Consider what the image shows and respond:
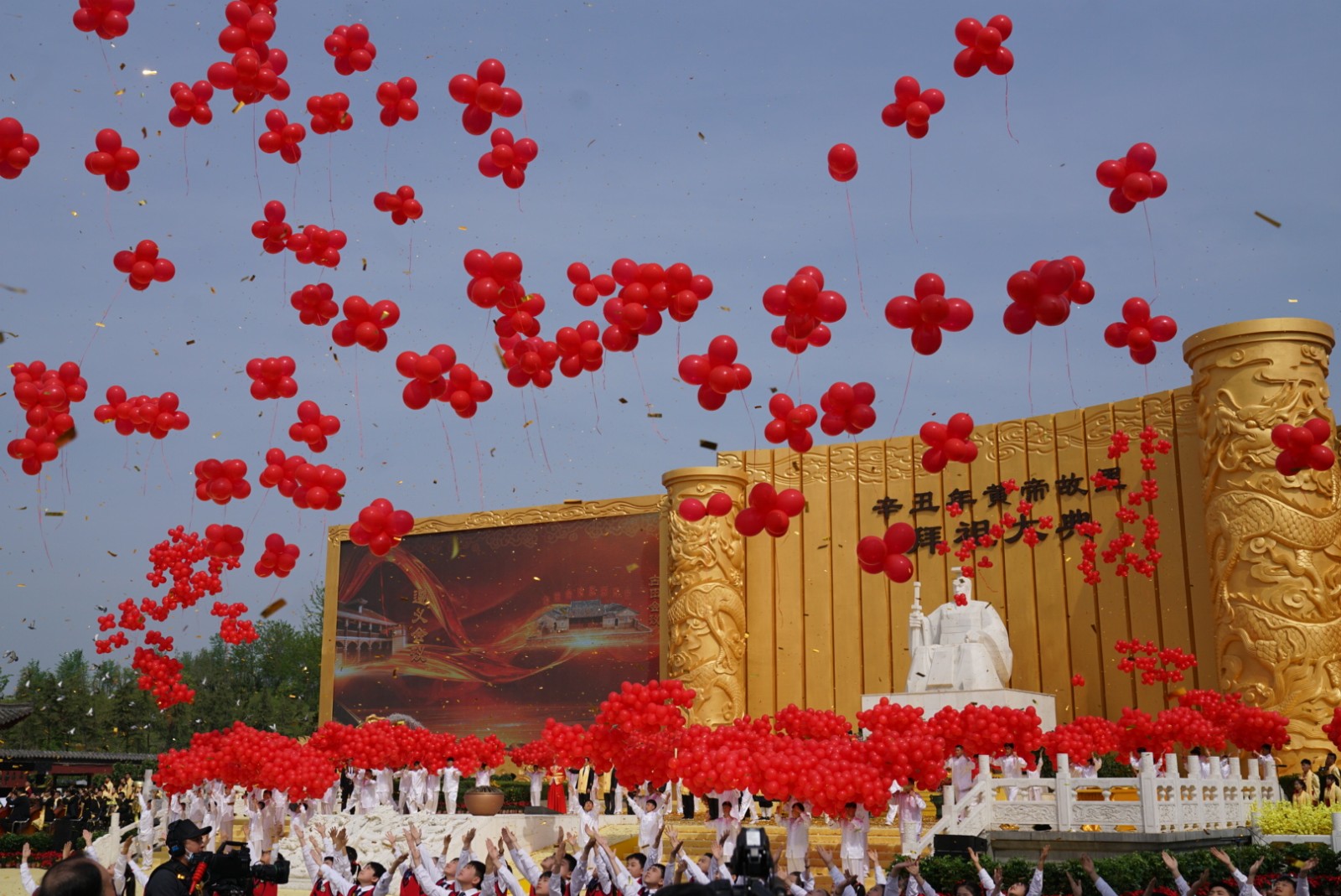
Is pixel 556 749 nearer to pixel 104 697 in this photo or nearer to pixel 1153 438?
pixel 1153 438

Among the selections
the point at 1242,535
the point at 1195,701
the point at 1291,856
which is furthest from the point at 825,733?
the point at 1291,856

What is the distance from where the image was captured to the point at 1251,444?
15891 millimetres

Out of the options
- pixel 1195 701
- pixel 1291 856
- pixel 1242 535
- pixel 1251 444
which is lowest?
pixel 1291 856

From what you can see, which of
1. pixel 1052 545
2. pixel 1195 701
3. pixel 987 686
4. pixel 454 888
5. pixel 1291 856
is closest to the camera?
pixel 454 888

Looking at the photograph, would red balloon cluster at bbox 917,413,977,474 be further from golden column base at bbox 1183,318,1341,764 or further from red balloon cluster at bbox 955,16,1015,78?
golden column base at bbox 1183,318,1341,764

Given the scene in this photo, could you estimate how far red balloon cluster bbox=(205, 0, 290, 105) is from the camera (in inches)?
320

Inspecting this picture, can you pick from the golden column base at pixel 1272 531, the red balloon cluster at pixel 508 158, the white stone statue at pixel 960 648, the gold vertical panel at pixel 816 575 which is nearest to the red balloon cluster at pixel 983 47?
the red balloon cluster at pixel 508 158

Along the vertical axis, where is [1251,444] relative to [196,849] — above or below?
above

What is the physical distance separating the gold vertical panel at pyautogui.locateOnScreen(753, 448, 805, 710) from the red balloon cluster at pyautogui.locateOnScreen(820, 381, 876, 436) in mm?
13077

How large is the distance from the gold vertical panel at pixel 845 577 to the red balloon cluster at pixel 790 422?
492 inches

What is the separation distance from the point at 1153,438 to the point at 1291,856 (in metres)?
8.68

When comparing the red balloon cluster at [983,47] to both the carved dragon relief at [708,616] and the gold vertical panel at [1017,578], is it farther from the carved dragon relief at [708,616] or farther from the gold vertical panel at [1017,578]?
the carved dragon relief at [708,616]

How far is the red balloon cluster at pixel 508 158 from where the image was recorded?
27.9 feet

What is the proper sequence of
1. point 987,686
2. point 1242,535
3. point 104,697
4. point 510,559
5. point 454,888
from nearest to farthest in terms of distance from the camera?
point 454,888 < point 1242,535 < point 987,686 < point 510,559 < point 104,697
